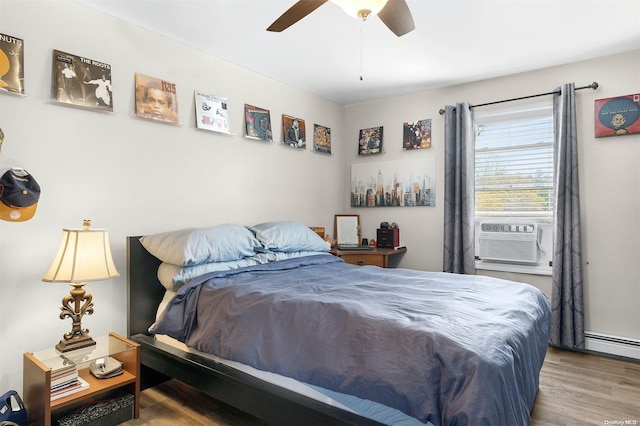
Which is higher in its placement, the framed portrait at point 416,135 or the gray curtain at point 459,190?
the framed portrait at point 416,135

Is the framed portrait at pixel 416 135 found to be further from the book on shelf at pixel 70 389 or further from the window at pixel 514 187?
the book on shelf at pixel 70 389

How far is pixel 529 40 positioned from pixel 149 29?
2.84 meters

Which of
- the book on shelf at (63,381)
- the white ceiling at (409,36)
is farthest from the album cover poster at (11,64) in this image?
the book on shelf at (63,381)

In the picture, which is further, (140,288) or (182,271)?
(140,288)

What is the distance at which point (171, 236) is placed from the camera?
2.49m

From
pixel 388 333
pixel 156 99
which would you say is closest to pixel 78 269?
pixel 156 99

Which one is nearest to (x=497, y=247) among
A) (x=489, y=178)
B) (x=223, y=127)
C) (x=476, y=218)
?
(x=476, y=218)

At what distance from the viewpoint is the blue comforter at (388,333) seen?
1317mm

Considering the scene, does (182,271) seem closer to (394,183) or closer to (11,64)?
(11,64)

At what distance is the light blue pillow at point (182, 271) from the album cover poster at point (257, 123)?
137 cm

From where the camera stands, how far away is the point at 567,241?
3.23m

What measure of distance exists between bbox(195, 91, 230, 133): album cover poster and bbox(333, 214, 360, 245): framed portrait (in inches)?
71.4

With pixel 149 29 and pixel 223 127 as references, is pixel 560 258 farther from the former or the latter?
pixel 149 29

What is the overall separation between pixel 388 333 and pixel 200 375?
44.3 inches
